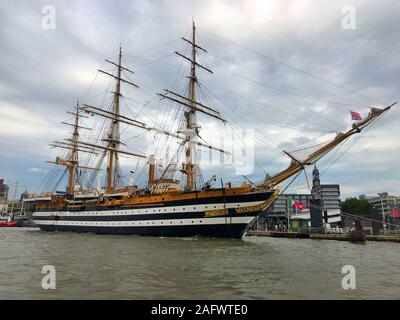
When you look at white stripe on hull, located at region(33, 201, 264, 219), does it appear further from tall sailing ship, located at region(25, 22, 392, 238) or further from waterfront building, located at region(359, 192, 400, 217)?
waterfront building, located at region(359, 192, 400, 217)

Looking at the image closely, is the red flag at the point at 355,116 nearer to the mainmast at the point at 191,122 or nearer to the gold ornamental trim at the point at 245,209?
the gold ornamental trim at the point at 245,209

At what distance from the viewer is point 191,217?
31438 millimetres

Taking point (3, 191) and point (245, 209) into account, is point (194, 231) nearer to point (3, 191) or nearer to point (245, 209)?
point (245, 209)

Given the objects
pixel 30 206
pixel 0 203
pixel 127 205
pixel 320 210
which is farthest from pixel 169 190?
pixel 0 203

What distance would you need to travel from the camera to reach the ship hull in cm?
3005

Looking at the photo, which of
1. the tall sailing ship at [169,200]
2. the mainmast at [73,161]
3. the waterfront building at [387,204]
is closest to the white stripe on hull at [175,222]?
the tall sailing ship at [169,200]

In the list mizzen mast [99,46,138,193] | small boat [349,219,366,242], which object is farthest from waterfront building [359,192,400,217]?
mizzen mast [99,46,138,193]

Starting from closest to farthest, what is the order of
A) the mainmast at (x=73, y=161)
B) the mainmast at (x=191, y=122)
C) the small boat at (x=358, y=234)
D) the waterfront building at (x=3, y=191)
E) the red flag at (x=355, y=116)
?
the red flag at (x=355, y=116)
the mainmast at (x=191, y=122)
the small boat at (x=358, y=234)
the mainmast at (x=73, y=161)
the waterfront building at (x=3, y=191)

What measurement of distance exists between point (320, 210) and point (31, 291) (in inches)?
2096

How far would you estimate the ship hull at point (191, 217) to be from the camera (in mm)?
30048

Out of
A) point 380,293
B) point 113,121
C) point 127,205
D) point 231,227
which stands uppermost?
point 113,121

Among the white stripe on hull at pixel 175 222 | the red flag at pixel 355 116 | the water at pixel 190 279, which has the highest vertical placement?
the red flag at pixel 355 116
